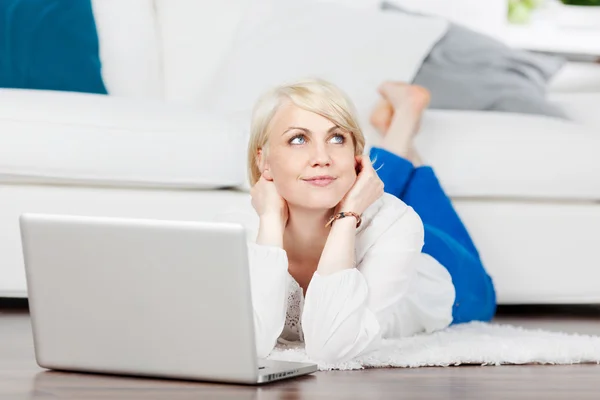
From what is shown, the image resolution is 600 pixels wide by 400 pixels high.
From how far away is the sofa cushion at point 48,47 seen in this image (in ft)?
8.84

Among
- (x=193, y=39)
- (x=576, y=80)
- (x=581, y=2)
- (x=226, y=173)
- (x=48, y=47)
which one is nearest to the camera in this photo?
(x=226, y=173)

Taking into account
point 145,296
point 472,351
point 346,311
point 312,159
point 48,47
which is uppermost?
point 48,47

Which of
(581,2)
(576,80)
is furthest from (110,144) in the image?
(581,2)

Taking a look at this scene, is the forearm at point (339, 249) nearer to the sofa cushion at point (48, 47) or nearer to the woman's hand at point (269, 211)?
the woman's hand at point (269, 211)

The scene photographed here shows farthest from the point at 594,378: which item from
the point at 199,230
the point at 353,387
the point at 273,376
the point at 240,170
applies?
the point at 240,170

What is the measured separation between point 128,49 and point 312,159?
1508 millimetres

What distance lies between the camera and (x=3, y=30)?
2.70 meters

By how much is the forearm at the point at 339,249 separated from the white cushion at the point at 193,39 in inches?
58.4

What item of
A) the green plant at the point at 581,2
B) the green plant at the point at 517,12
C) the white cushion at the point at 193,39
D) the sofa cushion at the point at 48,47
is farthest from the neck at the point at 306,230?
the green plant at the point at 581,2

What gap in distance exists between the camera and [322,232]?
5.60 ft

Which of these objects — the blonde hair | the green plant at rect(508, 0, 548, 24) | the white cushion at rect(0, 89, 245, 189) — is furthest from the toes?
the green plant at rect(508, 0, 548, 24)

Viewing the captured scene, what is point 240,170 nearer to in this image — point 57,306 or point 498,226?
point 498,226

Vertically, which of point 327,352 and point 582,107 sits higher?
point 582,107

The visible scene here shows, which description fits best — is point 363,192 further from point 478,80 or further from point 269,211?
point 478,80
